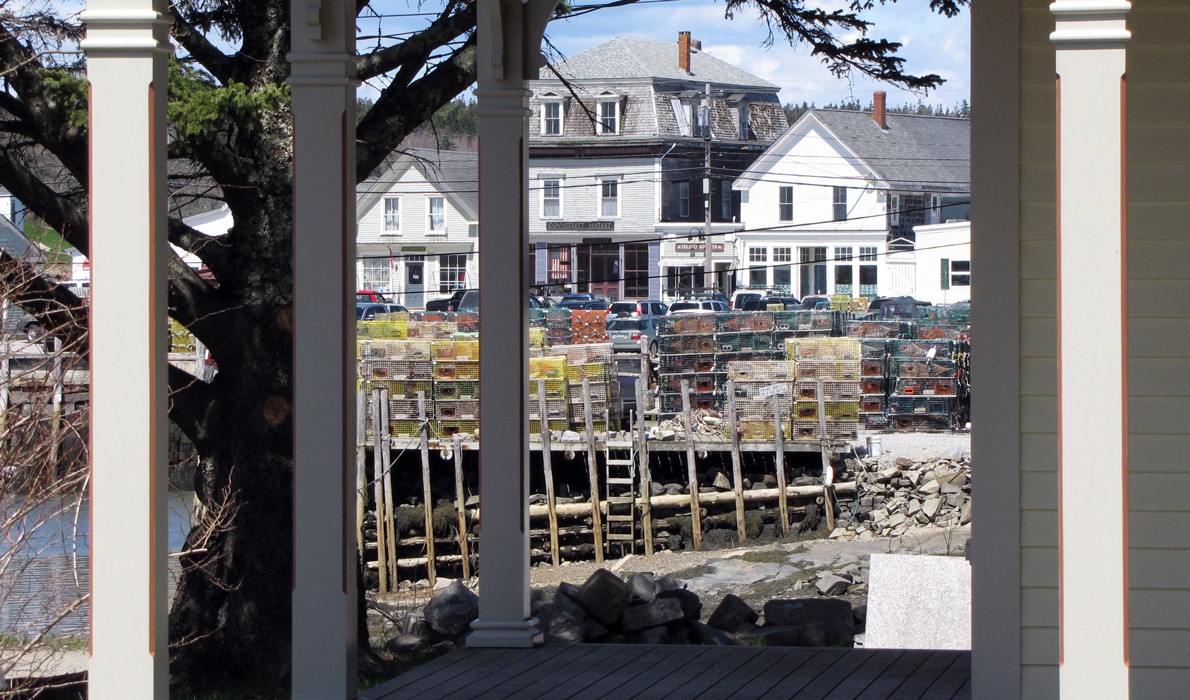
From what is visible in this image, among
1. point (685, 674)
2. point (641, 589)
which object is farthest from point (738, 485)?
point (685, 674)

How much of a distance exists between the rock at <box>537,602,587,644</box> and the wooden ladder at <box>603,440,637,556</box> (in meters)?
15.4

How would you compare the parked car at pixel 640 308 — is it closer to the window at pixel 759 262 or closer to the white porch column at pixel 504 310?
the window at pixel 759 262

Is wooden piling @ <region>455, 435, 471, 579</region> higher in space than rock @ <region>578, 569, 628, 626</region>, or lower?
lower

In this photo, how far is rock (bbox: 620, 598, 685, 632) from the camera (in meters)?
7.43

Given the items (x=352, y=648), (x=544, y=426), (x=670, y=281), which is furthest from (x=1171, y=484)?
(x=670, y=281)

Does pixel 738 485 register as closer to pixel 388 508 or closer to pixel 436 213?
pixel 388 508

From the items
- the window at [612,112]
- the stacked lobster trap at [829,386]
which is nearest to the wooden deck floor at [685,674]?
the stacked lobster trap at [829,386]

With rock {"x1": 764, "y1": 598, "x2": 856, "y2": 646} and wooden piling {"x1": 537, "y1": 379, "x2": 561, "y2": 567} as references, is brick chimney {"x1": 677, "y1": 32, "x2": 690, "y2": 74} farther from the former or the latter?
rock {"x1": 764, "y1": 598, "x2": 856, "y2": 646}

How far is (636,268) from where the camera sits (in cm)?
5062

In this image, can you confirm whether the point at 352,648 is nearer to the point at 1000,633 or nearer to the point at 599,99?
the point at 1000,633

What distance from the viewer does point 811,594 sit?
56.9 ft

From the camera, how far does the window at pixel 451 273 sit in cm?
5031

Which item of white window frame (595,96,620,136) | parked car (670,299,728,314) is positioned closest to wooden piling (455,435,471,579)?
parked car (670,299,728,314)

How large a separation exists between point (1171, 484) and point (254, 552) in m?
6.56
